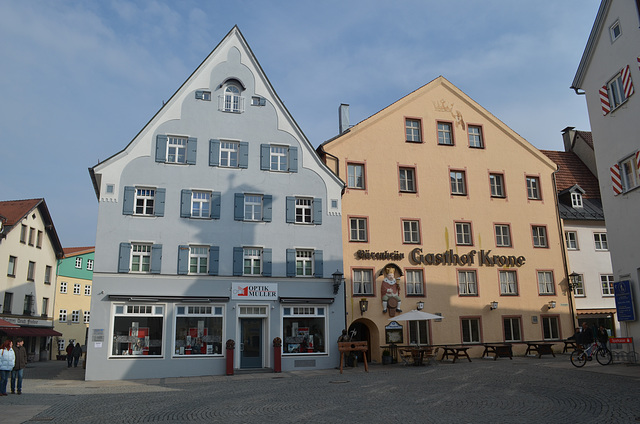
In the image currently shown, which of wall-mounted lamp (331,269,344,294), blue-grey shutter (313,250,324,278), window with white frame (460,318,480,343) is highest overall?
blue-grey shutter (313,250,324,278)

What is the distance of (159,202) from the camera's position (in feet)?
81.7

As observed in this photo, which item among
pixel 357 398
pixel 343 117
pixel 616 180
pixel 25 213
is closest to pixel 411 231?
pixel 343 117

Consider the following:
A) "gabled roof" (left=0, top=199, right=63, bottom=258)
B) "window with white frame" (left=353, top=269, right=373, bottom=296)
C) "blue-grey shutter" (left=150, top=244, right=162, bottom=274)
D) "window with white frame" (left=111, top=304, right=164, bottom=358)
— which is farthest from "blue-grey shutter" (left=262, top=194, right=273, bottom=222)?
"gabled roof" (left=0, top=199, right=63, bottom=258)

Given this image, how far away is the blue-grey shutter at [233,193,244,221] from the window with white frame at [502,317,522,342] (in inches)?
633

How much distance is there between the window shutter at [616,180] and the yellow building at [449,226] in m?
9.38

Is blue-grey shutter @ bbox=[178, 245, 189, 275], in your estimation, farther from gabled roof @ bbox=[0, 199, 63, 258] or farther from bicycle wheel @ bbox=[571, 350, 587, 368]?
gabled roof @ bbox=[0, 199, 63, 258]

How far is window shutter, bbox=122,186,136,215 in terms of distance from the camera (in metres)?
24.5

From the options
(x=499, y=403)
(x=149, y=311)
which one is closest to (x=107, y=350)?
(x=149, y=311)

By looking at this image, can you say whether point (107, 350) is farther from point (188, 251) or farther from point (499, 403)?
point (499, 403)

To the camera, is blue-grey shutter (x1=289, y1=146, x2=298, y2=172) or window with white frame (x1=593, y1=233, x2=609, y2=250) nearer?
blue-grey shutter (x1=289, y1=146, x2=298, y2=172)

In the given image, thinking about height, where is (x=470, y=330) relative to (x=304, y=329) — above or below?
below

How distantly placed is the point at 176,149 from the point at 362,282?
11.4 meters

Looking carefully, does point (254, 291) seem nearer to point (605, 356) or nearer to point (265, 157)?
point (265, 157)

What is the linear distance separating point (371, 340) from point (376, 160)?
9.71m
